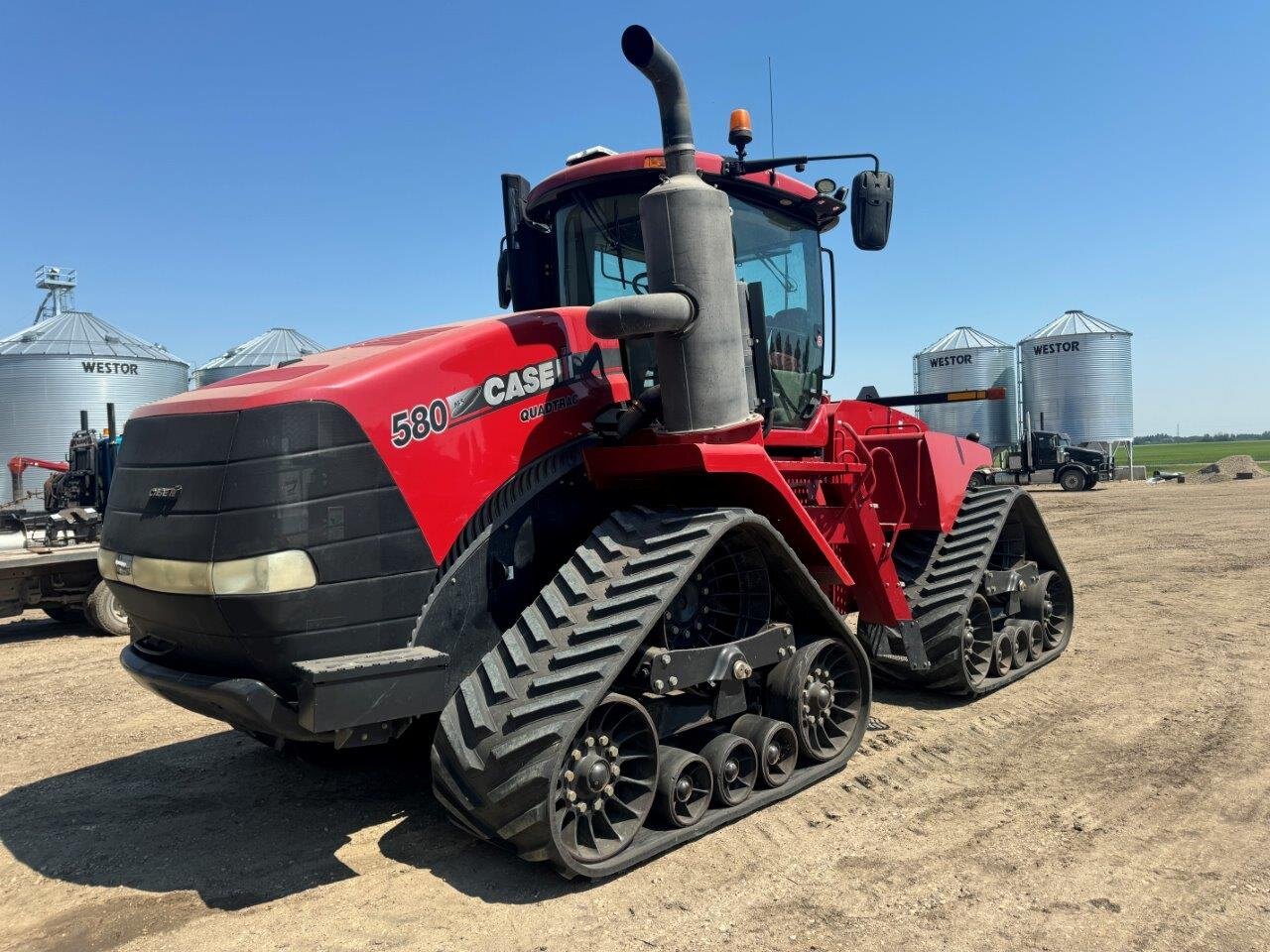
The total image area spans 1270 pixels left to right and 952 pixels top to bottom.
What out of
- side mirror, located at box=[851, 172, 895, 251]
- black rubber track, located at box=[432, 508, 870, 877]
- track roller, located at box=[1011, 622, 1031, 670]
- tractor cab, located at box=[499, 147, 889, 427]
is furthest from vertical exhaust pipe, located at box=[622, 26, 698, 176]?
track roller, located at box=[1011, 622, 1031, 670]

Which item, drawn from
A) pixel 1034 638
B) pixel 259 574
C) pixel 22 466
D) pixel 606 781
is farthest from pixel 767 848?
pixel 22 466

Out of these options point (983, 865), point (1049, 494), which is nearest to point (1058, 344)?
point (1049, 494)

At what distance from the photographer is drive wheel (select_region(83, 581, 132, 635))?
1077 cm

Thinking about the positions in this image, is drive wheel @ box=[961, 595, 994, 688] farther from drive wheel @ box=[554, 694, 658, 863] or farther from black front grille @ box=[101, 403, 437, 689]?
black front grille @ box=[101, 403, 437, 689]

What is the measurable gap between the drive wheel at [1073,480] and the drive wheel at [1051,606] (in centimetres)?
2363

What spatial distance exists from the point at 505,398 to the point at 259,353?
84.1ft

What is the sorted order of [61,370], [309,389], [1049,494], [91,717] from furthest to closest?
[1049,494] → [61,370] → [91,717] → [309,389]

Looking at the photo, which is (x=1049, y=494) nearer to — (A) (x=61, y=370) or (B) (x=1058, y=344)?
(B) (x=1058, y=344)

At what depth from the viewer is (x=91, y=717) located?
677cm

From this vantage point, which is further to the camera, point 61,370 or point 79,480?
point 61,370

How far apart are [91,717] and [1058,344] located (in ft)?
108

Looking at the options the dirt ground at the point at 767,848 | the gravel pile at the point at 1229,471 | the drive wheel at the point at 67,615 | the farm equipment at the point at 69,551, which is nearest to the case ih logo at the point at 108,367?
the farm equipment at the point at 69,551

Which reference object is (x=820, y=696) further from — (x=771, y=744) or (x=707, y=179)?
(x=707, y=179)

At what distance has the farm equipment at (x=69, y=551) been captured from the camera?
34.0ft
